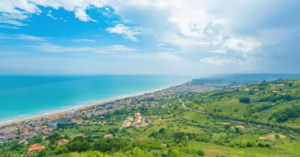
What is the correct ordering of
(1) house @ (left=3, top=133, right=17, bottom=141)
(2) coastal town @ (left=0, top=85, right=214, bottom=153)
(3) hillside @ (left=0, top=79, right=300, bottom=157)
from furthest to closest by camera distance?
(2) coastal town @ (left=0, top=85, right=214, bottom=153), (1) house @ (left=3, top=133, right=17, bottom=141), (3) hillside @ (left=0, top=79, right=300, bottom=157)

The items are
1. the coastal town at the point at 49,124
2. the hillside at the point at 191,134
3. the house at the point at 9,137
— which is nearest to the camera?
the hillside at the point at 191,134

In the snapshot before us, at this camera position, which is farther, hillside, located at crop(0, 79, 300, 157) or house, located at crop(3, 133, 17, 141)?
house, located at crop(3, 133, 17, 141)

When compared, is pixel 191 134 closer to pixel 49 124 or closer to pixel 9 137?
pixel 49 124

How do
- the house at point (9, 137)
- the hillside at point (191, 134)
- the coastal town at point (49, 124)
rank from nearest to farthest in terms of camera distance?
the hillside at point (191, 134)
the house at point (9, 137)
the coastal town at point (49, 124)

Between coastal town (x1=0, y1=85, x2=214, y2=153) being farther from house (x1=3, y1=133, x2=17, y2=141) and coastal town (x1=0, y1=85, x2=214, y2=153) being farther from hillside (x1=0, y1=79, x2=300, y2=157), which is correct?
hillside (x1=0, y1=79, x2=300, y2=157)

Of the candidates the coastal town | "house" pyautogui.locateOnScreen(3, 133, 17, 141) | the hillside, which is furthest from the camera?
the coastal town

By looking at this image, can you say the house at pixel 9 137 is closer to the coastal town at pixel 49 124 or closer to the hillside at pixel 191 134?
the coastal town at pixel 49 124

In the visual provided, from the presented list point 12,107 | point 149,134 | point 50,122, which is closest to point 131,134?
point 149,134

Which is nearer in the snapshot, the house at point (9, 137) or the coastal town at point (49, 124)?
the house at point (9, 137)

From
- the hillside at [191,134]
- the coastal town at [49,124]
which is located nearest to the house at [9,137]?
the coastal town at [49,124]

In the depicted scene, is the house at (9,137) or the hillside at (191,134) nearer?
the hillside at (191,134)

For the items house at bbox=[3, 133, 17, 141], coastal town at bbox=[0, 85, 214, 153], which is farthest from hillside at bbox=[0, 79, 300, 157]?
house at bbox=[3, 133, 17, 141]
